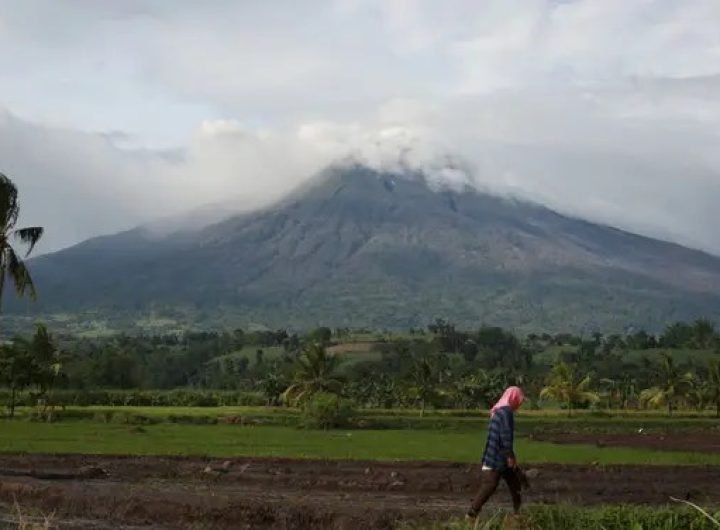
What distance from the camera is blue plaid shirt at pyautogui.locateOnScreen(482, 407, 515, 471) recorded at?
14.1m

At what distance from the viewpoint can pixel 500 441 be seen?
559 inches

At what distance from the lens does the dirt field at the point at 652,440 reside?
38688 mm

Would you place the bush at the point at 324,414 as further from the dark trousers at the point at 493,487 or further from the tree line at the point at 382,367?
the dark trousers at the point at 493,487

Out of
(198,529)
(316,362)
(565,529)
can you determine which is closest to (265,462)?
(198,529)

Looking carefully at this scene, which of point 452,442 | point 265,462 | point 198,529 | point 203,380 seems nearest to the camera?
point 198,529

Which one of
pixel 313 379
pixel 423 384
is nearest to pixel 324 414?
pixel 313 379

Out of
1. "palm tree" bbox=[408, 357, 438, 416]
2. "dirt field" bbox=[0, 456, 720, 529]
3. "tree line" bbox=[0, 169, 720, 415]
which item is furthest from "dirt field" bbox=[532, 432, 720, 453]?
"palm tree" bbox=[408, 357, 438, 416]

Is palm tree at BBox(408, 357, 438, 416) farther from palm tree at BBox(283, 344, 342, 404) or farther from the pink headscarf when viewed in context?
the pink headscarf

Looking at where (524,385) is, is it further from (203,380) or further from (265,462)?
(265,462)

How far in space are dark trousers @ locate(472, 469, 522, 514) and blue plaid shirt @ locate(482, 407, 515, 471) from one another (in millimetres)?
122

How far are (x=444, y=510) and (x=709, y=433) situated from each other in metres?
39.1

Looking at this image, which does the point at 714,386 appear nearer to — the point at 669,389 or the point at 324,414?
the point at 669,389

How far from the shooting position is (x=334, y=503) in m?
A: 17.6

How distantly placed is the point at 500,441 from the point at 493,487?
677 millimetres
